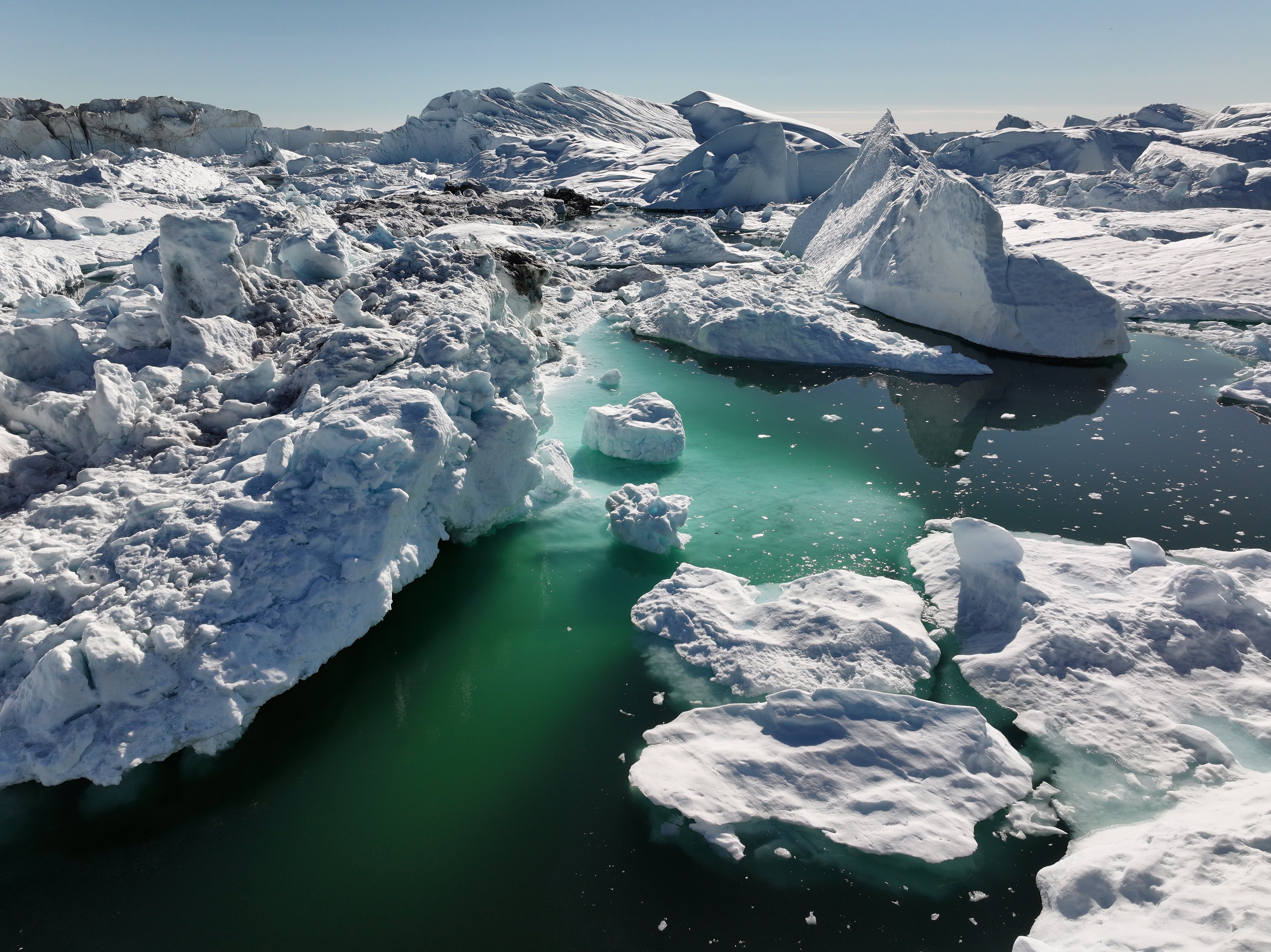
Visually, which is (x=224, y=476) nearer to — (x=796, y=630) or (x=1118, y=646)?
(x=796, y=630)

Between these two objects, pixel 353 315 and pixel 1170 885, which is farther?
pixel 353 315

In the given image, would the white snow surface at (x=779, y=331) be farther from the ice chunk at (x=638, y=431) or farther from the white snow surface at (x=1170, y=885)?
the white snow surface at (x=1170, y=885)

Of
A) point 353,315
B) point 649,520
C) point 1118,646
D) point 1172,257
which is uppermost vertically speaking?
point 1172,257

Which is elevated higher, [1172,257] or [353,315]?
[1172,257]

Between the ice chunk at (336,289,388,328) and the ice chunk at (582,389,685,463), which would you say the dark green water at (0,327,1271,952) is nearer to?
the ice chunk at (582,389,685,463)

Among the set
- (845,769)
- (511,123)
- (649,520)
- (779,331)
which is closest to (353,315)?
(649,520)

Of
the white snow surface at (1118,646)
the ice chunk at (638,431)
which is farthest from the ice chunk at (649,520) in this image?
the white snow surface at (1118,646)
